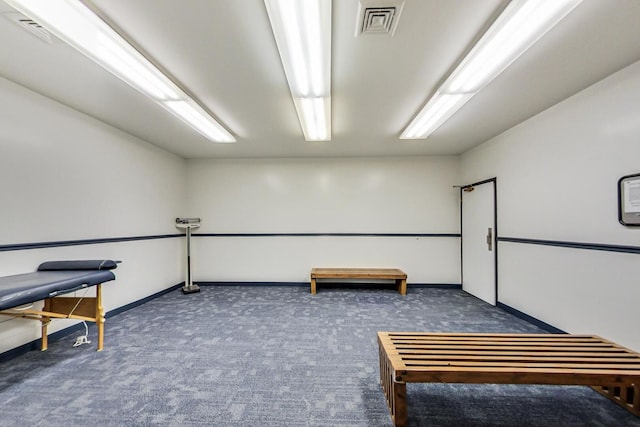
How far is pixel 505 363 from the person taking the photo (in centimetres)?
163

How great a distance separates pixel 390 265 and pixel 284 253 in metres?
2.12

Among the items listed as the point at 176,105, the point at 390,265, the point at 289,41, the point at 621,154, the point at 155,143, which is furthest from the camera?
the point at 390,265

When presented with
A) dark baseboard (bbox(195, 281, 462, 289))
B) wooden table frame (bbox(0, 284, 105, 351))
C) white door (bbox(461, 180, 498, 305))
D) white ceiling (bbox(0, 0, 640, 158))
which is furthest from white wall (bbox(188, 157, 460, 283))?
wooden table frame (bbox(0, 284, 105, 351))

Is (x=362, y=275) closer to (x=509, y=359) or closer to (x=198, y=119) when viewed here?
(x=509, y=359)

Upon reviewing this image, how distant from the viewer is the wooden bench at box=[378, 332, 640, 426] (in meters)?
1.52

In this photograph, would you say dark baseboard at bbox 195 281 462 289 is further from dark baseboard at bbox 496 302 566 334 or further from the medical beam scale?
dark baseboard at bbox 496 302 566 334

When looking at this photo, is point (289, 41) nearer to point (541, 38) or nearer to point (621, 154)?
point (541, 38)

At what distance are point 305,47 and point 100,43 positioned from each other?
55.8 inches

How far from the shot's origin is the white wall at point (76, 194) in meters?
2.43

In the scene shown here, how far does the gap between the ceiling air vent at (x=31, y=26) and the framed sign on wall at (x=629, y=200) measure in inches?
182

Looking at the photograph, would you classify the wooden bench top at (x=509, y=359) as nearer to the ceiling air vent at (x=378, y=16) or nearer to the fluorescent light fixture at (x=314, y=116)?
the ceiling air vent at (x=378, y=16)

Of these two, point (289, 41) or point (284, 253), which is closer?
point (289, 41)

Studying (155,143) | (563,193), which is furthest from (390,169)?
(155,143)

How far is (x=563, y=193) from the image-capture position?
110 inches
